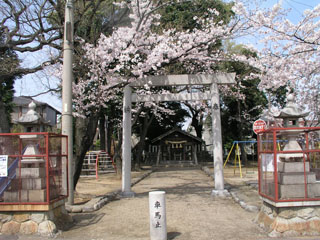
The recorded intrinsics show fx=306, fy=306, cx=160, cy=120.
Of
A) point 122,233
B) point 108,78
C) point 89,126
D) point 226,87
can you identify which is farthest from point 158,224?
point 226,87

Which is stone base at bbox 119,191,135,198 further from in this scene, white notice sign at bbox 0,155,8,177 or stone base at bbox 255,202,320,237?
stone base at bbox 255,202,320,237

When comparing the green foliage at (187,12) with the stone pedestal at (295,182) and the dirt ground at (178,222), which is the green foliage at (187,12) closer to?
the dirt ground at (178,222)

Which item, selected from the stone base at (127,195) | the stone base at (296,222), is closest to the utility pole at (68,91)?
the stone base at (127,195)

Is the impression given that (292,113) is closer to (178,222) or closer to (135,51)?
(178,222)

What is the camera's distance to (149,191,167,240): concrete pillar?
19.0 feet

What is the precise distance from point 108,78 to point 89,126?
5.83ft

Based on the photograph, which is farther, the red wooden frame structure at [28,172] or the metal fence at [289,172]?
the red wooden frame structure at [28,172]

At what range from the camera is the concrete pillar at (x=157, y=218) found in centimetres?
580

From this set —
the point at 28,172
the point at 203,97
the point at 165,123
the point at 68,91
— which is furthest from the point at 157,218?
the point at 165,123

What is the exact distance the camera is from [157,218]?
5.85 metres

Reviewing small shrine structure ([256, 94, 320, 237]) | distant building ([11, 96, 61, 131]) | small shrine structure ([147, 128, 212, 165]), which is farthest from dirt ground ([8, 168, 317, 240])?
distant building ([11, 96, 61, 131])

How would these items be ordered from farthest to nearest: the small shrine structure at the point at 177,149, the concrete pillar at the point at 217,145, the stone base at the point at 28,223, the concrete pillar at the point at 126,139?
the small shrine structure at the point at 177,149
the concrete pillar at the point at 126,139
the concrete pillar at the point at 217,145
the stone base at the point at 28,223

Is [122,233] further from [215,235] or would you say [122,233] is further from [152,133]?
[152,133]

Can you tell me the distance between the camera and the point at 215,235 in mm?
6207
